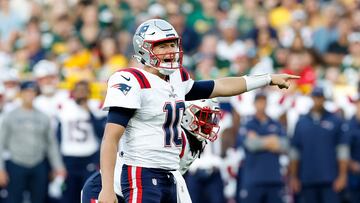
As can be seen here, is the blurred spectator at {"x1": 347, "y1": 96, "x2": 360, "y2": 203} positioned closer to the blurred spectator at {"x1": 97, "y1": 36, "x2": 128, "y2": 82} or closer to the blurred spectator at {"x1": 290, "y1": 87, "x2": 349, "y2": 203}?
the blurred spectator at {"x1": 290, "y1": 87, "x2": 349, "y2": 203}

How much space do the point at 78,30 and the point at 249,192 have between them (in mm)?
4395

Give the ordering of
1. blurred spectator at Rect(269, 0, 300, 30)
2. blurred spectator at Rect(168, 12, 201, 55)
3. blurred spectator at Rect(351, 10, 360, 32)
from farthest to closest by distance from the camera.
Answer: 1. blurred spectator at Rect(269, 0, 300, 30)
2. blurred spectator at Rect(168, 12, 201, 55)
3. blurred spectator at Rect(351, 10, 360, 32)

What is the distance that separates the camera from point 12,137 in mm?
12039

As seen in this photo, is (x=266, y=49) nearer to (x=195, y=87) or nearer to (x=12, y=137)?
(x=12, y=137)

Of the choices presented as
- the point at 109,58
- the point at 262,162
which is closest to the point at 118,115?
the point at 262,162

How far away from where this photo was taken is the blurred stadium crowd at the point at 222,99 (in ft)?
38.6

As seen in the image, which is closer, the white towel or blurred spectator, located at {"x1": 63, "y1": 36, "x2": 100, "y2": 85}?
the white towel

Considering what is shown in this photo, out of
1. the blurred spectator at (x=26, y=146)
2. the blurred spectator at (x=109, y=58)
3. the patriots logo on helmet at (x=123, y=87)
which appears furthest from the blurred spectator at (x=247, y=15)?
the patriots logo on helmet at (x=123, y=87)

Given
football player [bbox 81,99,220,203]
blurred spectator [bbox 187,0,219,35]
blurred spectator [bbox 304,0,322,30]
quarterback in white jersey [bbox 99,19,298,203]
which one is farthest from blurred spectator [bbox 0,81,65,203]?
quarterback in white jersey [bbox 99,19,298,203]

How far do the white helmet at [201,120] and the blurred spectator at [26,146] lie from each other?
17.2 feet

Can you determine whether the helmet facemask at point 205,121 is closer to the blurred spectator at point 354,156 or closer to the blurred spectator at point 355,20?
the blurred spectator at point 354,156

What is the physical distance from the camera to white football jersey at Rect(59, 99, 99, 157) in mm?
12000

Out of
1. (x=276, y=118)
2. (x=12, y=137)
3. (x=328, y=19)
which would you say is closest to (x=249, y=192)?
(x=276, y=118)

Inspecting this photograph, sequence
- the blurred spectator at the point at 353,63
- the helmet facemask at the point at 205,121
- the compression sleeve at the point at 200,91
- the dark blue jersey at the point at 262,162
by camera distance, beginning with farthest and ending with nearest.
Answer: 1. the blurred spectator at the point at 353,63
2. the dark blue jersey at the point at 262,162
3. the helmet facemask at the point at 205,121
4. the compression sleeve at the point at 200,91
